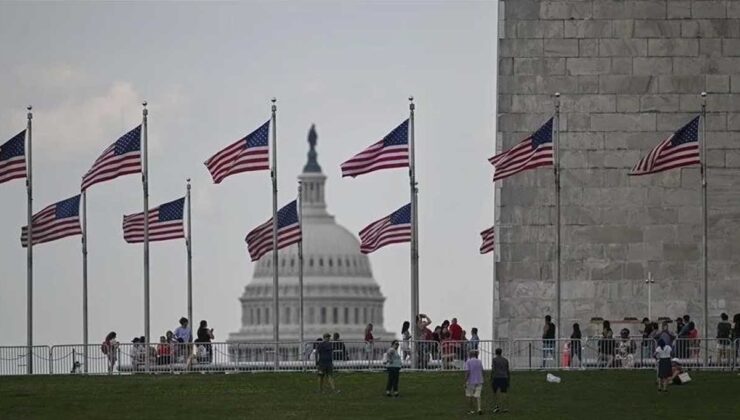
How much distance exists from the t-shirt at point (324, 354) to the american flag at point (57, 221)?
17.0 m

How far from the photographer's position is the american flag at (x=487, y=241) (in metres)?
92.9

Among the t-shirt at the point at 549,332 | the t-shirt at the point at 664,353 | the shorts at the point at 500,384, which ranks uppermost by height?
the t-shirt at the point at 549,332

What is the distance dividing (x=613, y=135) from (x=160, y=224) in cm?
1357

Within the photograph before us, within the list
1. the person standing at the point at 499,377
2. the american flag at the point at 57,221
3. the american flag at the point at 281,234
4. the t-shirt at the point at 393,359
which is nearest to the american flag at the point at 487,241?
the american flag at the point at 281,234

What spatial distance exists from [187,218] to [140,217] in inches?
371

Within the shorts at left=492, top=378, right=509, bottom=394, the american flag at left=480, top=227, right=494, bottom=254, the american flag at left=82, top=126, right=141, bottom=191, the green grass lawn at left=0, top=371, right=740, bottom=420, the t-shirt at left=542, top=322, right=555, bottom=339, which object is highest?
the american flag at left=82, top=126, right=141, bottom=191

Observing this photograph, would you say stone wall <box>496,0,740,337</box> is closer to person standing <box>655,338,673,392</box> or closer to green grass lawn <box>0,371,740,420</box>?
green grass lawn <box>0,371,740,420</box>

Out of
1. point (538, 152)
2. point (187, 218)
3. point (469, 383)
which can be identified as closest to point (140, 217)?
point (187, 218)

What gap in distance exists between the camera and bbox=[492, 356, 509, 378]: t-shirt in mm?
67375

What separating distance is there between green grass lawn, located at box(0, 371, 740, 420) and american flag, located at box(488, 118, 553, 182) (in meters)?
6.18

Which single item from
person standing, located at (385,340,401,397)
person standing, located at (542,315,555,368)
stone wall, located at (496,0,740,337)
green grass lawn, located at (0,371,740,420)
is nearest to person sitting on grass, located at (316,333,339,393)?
green grass lawn, located at (0,371,740,420)

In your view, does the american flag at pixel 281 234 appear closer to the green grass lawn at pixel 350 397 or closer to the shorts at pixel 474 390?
the green grass lawn at pixel 350 397

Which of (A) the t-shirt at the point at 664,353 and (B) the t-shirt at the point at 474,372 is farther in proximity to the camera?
(A) the t-shirt at the point at 664,353

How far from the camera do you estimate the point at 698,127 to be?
82.3 m
